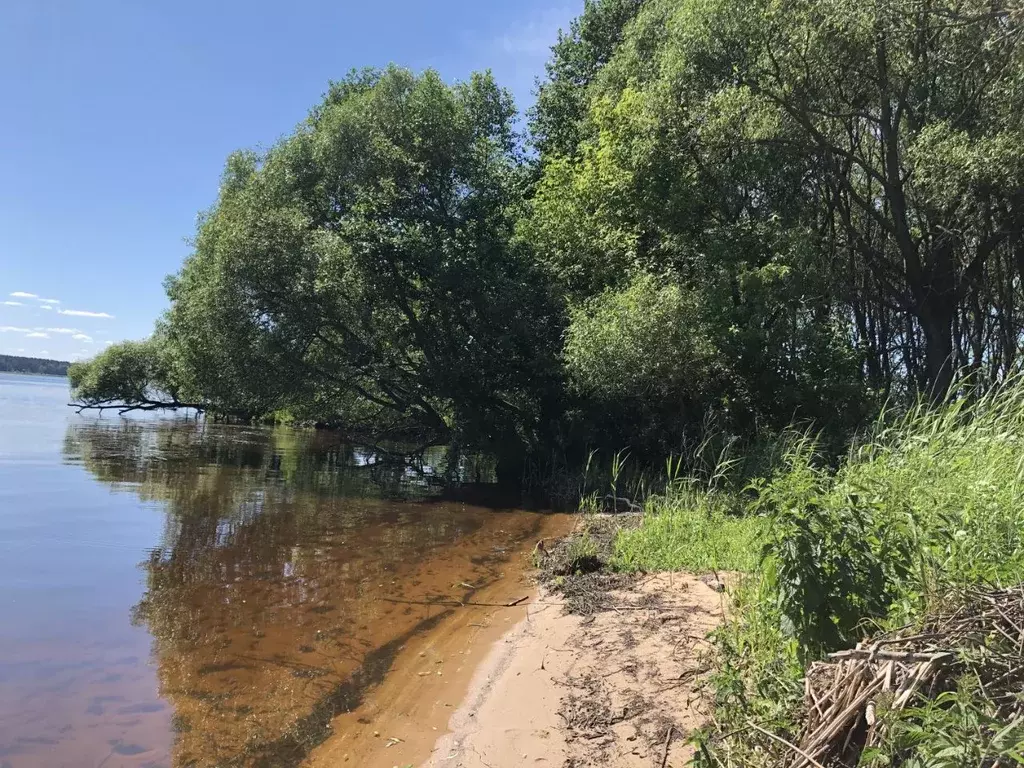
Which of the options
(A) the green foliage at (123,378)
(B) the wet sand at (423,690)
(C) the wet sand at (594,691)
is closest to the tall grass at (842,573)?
(C) the wet sand at (594,691)

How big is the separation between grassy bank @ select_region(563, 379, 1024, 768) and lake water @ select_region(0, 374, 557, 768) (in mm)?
3148

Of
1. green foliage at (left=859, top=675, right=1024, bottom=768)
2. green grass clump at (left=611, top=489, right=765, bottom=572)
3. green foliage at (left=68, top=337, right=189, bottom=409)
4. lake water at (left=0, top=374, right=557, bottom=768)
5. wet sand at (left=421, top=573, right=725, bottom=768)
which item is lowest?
lake water at (left=0, top=374, right=557, bottom=768)

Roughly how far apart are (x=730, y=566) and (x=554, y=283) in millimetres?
12086

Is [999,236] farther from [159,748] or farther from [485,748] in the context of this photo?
[159,748]

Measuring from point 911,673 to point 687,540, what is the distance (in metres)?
5.48

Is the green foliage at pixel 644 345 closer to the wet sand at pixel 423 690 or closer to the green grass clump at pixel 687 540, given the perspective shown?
the green grass clump at pixel 687 540

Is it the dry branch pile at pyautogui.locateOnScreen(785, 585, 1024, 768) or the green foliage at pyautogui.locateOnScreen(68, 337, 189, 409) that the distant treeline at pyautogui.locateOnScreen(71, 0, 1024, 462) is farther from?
the green foliage at pyautogui.locateOnScreen(68, 337, 189, 409)

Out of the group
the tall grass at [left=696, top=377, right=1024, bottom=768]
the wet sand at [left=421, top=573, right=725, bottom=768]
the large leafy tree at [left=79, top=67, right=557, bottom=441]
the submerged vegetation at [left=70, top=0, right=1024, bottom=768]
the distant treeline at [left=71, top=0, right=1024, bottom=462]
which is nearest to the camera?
the tall grass at [left=696, top=377, right=1024, bottom=768]

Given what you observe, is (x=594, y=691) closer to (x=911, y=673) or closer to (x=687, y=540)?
(x=911, y=673)

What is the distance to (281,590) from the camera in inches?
308

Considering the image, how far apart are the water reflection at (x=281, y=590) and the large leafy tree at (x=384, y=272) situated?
372 cm

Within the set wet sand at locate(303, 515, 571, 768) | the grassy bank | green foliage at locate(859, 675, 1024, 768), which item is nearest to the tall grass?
the grassy bank

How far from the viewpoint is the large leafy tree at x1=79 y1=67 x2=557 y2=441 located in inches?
720

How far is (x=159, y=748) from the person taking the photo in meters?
4.43
